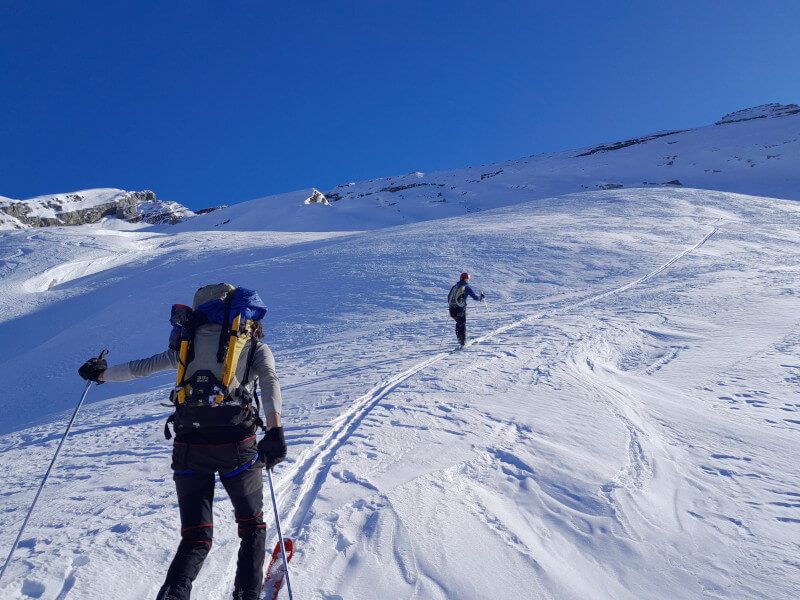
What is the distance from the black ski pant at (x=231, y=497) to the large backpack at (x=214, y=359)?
16 centimetres

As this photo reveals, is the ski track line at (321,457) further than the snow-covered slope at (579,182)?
No

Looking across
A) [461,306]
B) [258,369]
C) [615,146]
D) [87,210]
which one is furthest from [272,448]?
[615,146]

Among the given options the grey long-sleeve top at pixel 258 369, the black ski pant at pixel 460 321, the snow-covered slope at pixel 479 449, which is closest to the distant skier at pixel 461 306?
the black ski pant at pixel 460 321

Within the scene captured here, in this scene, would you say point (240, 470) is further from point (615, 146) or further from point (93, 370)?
point (615, 146)

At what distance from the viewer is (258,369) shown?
296 cm

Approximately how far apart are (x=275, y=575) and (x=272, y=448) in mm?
1019

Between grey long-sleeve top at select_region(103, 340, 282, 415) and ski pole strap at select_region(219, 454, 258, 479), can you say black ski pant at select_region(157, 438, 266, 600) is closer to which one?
ski pole strap at select_region(219, 454, 258, 479)

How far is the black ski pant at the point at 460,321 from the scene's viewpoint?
10.5 m

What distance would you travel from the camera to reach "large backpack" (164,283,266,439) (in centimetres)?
277

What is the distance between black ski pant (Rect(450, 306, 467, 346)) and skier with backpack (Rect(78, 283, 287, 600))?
311 inches

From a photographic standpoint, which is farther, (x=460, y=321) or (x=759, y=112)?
(x=759, y=112)

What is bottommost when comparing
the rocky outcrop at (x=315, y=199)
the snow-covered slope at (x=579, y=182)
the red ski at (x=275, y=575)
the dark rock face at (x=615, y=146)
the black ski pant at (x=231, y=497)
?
the red ski at (x=275, y=575)

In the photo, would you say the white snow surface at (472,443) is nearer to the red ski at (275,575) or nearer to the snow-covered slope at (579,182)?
the red ski at (275,575)

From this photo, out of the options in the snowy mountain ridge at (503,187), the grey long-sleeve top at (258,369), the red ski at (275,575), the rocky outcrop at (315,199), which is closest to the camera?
the grey long-sleeve top at (258,369)
